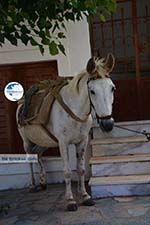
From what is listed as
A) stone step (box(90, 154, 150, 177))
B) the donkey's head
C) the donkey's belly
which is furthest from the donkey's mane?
stone step (box(90, 154, 150, 177))

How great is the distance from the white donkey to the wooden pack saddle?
78 millimetres

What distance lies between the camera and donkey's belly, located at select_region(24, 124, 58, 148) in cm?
607

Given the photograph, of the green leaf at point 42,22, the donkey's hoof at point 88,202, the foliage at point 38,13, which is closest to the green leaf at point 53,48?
the foliage at point 38,13

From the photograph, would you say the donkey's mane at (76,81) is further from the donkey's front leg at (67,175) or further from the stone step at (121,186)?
the stone step at (121,186)

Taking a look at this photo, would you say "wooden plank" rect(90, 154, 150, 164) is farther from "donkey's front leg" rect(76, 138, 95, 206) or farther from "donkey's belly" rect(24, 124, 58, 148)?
"donkey's belly" rect(24, 124, 58, 148)

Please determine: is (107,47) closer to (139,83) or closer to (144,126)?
(139,83)

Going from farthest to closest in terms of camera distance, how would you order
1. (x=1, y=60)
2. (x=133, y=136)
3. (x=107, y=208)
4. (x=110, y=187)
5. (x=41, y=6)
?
1. (x=1, y=60)
2. (x=133, y=136)
3. (x=110, y=187)
4. (x=107, y=208)
5. (x=41, y=6)

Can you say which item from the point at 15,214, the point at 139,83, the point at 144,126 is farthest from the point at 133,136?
the point at 15,214

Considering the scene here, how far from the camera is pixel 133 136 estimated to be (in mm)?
6926

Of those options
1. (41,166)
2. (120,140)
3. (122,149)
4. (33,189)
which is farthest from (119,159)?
(33,189)

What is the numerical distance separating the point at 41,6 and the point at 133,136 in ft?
12.3

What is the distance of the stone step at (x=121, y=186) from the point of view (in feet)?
19.5

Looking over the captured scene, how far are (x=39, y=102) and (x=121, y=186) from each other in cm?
147

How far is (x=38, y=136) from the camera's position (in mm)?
6258
